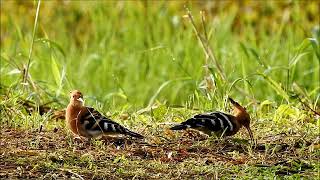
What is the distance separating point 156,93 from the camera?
8.15m

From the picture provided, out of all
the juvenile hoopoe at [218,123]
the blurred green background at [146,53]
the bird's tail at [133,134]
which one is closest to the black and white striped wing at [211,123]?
the juvenile hoopoe at [218,123]

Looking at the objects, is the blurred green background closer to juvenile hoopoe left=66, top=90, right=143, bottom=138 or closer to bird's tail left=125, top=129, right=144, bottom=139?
juvenile hoopoe left=66, top=90, right=143, bottom=138

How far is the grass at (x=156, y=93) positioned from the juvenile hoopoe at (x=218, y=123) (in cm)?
8

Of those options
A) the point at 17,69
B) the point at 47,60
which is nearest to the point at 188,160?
the point at 17,69

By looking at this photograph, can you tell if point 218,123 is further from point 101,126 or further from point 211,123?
point 101,126

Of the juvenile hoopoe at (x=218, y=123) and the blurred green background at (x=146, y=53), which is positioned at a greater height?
the juvenile hoopoe at (x=218, y=123)

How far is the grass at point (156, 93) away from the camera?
5.59m

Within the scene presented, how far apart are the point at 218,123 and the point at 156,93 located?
7.10 feet

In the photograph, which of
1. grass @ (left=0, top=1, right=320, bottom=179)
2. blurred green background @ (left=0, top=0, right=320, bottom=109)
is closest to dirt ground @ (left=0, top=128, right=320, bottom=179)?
grass @ (left=0, top=1, right=320, bottom=179)

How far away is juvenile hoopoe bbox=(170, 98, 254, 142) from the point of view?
5.98m

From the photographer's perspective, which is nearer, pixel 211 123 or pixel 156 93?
pixel 211 123

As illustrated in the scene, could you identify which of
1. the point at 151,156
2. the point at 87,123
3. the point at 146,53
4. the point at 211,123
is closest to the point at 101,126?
the point at 87,123

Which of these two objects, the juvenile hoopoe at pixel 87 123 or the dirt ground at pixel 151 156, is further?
the juvenile hoopoe at pixel 87 123

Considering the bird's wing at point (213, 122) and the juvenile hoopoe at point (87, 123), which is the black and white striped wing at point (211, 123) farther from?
the juvenile hoopoe at point (87, 123)
